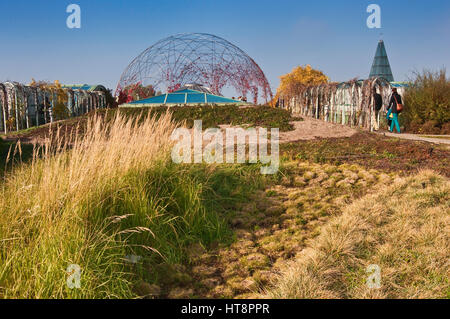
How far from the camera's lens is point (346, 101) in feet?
51.3

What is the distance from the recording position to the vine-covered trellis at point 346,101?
525 inches

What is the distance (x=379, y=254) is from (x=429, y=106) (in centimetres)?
1142

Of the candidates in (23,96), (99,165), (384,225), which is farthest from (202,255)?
(23,96)

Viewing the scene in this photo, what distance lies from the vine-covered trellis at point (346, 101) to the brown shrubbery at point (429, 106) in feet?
3.13

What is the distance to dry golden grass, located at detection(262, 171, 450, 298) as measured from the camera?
8.66ft

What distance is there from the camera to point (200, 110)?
470 inches

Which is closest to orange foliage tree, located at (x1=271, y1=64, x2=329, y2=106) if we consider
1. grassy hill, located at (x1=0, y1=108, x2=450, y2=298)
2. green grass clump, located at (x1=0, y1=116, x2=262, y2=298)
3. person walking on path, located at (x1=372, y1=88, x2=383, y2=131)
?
person walking on path, located at (x1=372, y1=88, x2=383, y2=131)

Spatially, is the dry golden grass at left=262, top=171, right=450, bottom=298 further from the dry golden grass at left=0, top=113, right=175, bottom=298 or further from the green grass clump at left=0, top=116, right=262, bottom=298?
the dry golden grass at left=0, top=113, right=175, bottom=298

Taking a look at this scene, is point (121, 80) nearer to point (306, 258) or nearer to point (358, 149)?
point (358, 149)

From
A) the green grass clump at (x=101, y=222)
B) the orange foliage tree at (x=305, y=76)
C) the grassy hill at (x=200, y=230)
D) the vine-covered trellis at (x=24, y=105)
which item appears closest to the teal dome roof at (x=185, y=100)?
the vine-covered trellis at (x=24, y=105)

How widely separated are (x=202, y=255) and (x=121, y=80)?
18180mm

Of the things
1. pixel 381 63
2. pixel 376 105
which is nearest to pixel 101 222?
pixel 376 105

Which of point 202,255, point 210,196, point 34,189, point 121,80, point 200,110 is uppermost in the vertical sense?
point 121,80

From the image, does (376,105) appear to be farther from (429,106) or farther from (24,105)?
(24,105)
